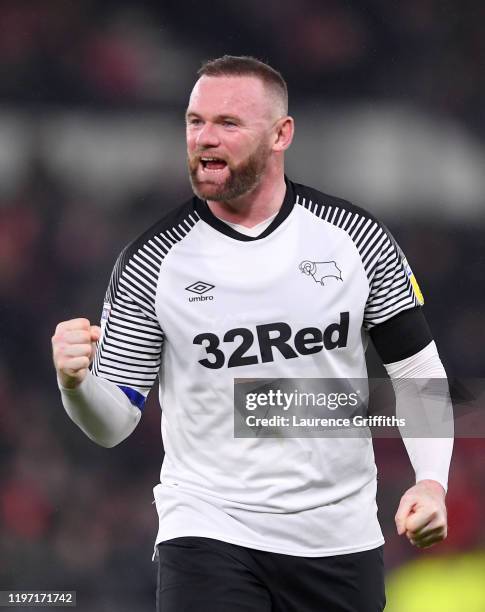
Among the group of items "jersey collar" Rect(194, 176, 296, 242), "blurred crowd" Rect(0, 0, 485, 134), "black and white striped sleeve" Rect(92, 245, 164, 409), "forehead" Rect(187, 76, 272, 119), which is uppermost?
"blurred crowd" Rect(0, 0, 485, 134)

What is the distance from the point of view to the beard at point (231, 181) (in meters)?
2.85

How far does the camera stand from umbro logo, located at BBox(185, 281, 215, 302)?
2812 mm

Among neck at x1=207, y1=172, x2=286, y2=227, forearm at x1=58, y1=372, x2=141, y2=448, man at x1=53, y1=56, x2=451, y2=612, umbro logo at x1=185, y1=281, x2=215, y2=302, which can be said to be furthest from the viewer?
neck at x1=207, y1=172, x2=286, y2=227

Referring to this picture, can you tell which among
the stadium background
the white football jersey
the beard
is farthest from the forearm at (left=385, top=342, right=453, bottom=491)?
the stadium background

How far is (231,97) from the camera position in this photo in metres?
2.89

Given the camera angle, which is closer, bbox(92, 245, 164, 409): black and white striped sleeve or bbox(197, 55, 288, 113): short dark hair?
bbox(92, 245, 164, 409): black and white striped sleeve

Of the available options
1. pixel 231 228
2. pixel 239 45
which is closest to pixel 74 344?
pixel 231 228

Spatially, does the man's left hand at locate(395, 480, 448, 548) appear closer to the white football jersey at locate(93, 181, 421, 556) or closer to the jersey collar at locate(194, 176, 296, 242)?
the white football jersey at locate(93, 181, 421, 556)

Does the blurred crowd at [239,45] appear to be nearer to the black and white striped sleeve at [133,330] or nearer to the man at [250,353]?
the man at [250,353]

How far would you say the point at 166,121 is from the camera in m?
4.59

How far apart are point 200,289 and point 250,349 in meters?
0.19

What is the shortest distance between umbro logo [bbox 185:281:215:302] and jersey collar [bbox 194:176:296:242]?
15cm

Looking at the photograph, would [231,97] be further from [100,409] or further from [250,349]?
[100,409]

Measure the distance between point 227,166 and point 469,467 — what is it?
2.17 m
